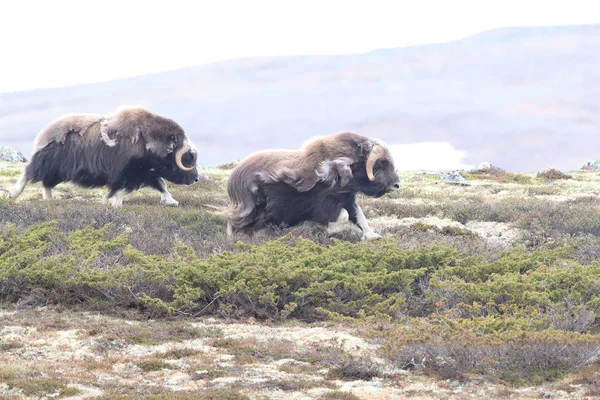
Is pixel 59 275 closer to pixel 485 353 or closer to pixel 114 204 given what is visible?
pixel 485 353

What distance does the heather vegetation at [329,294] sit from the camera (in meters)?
5.23

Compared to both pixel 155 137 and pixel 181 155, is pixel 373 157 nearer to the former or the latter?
pixel 181 155

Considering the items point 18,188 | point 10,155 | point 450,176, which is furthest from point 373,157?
point 10,155

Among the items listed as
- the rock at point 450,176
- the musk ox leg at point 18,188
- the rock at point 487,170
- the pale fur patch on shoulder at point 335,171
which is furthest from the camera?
the rock at point 487,170

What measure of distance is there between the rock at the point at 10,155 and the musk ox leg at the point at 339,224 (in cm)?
1860

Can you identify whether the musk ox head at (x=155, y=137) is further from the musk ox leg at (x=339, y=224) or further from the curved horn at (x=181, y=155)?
the musk ox leg at (x=339, y=224)

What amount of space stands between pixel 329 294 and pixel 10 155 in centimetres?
2216

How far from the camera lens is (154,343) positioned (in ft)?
19.2

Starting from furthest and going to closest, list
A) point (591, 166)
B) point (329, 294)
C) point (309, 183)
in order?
point (591, 166), point (309, 183), point (329, 294)

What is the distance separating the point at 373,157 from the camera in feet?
35.5

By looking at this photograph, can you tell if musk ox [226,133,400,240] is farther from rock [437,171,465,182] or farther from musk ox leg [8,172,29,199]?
rock [437,171,465,182]

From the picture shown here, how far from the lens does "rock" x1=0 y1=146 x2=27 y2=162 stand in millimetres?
26953

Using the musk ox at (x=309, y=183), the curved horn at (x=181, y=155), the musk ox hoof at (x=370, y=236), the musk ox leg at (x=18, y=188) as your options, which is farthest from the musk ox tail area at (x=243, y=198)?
the musk ox leg at (x=18, y=188)

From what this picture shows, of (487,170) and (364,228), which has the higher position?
(364,228)
